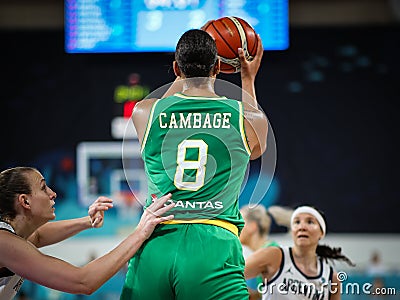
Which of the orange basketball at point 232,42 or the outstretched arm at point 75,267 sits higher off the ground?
the orange basketball at point 232,42

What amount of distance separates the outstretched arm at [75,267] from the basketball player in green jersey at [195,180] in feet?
0.18

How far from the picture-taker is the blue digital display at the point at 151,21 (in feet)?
24.3

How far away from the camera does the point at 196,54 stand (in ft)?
8.86

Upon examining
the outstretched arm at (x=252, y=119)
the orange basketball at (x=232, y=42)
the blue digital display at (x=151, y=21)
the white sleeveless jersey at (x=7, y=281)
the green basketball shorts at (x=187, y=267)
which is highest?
the blue digital display at (x=151, y=21)

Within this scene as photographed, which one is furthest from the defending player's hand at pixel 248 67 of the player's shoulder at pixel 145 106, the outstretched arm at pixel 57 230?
the outstretched arm at pixel 57 230

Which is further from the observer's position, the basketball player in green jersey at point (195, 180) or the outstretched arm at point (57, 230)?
the outstretched arm at point (57, 230)

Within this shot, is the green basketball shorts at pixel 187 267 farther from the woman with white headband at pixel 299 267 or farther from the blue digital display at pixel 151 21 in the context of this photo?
the blue digital display at pixel 151 21

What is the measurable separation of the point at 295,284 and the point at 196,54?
1912 mm

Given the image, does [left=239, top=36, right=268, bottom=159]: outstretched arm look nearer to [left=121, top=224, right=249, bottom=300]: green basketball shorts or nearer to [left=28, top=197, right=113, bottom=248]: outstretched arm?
[left=121, top=224, right=249, bottom=300]: green basketball shorts

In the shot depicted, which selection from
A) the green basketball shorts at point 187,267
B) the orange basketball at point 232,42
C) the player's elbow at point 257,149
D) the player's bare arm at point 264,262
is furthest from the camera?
the player's bare arm at point 264,262

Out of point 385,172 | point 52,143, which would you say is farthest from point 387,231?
point 52,143

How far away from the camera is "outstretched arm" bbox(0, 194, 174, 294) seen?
2.64 m

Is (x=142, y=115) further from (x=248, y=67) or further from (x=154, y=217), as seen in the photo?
(x=248, y=67)

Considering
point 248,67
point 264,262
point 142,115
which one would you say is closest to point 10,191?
point 142,115
